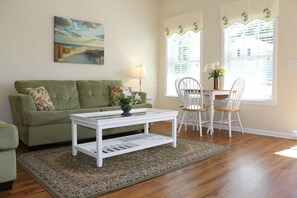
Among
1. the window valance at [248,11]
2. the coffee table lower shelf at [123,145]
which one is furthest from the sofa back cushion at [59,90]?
the window valance at [248,11]

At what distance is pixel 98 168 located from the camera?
2.49m

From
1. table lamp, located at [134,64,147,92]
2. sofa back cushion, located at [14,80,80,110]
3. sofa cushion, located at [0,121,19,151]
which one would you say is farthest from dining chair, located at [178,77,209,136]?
sofa cushion, located at [0,121,19,151]

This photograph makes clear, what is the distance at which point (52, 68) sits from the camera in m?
Result: 4.31

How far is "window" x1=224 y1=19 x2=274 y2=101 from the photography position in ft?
13.4

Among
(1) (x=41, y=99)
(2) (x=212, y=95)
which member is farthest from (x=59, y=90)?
(2) (x=212, y=95)

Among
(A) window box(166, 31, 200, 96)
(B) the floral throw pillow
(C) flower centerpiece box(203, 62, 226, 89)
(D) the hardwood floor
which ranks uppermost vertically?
(A) window box(166, 31, 200, 96)

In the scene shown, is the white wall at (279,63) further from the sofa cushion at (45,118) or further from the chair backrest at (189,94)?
the sofa cushion at (45,118)

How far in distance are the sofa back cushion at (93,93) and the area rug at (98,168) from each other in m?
1.12

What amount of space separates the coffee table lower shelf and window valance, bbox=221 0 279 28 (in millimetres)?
2500

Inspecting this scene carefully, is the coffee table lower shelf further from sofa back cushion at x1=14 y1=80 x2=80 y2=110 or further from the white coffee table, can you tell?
sofa back cushion at x1=14 y1=80 x2=80 y2=110

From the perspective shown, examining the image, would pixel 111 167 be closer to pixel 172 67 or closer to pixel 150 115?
pixel 150 115

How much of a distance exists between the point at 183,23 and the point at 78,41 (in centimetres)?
216

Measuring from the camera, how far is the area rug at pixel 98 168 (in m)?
2.08

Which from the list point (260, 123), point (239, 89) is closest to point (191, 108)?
point (239, 89)
